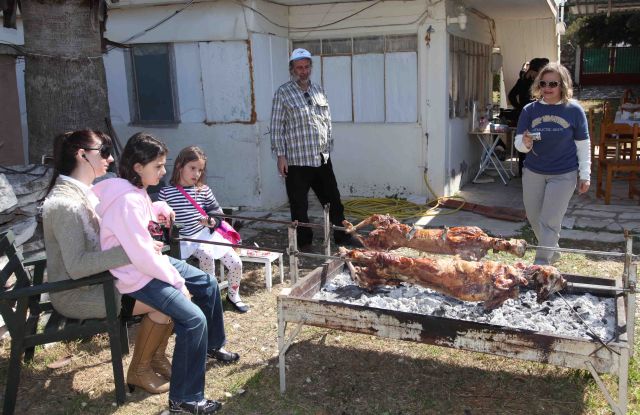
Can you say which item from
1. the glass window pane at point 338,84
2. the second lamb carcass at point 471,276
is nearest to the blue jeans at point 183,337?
the second lamb carcass at point 471,276

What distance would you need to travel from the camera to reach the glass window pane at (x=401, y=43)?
28.4ft

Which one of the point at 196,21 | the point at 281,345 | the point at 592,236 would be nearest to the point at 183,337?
the point at 281,345

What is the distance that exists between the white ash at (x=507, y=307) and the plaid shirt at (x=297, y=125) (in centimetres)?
236

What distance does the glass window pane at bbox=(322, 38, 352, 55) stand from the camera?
903 cm

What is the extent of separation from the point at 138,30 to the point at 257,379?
6535mm

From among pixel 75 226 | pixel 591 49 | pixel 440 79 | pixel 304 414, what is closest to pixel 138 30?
pixel 440 79

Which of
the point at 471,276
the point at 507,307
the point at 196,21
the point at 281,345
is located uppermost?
the point at 196,21

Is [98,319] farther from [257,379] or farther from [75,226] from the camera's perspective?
[257,379]

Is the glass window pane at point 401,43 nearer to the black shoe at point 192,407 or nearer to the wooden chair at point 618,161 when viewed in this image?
the wooden chair at point 618,161

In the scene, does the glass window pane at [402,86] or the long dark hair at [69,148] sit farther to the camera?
the glass window pane at [402,86]

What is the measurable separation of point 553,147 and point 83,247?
3905mm

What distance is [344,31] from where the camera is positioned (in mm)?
8898

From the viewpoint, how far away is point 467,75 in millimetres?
10133

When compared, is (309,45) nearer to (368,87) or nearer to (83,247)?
(368,87)
